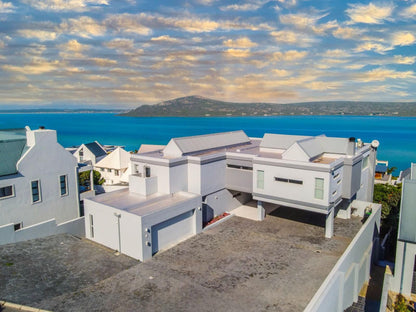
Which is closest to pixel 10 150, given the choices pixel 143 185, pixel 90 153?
pixel 143 185

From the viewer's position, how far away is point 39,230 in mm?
19062

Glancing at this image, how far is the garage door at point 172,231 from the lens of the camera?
17.9 m

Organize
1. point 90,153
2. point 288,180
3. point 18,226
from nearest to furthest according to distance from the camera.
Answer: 1. point 18,226
2. point 288,180
3. point 90,153

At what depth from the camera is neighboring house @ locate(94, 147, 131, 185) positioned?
125 feet

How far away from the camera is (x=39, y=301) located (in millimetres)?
12859

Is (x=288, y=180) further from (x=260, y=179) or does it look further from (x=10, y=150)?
(x=10, y=150)

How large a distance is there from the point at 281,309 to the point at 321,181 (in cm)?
836

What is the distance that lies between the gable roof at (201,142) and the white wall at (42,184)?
7065mm

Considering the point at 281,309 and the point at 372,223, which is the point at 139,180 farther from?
the point at 372,223

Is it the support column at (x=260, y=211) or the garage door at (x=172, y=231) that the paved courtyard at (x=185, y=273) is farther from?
the support column at (x=260, y=211)

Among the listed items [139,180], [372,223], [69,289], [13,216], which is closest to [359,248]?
[372,223]

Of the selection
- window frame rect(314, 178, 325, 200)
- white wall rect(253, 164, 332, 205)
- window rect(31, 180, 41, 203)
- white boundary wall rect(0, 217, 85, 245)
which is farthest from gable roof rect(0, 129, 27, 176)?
window frame rect(314, 178, 325, 200)

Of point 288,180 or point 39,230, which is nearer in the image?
point 39,230

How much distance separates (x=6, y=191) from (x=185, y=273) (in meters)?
11.8
